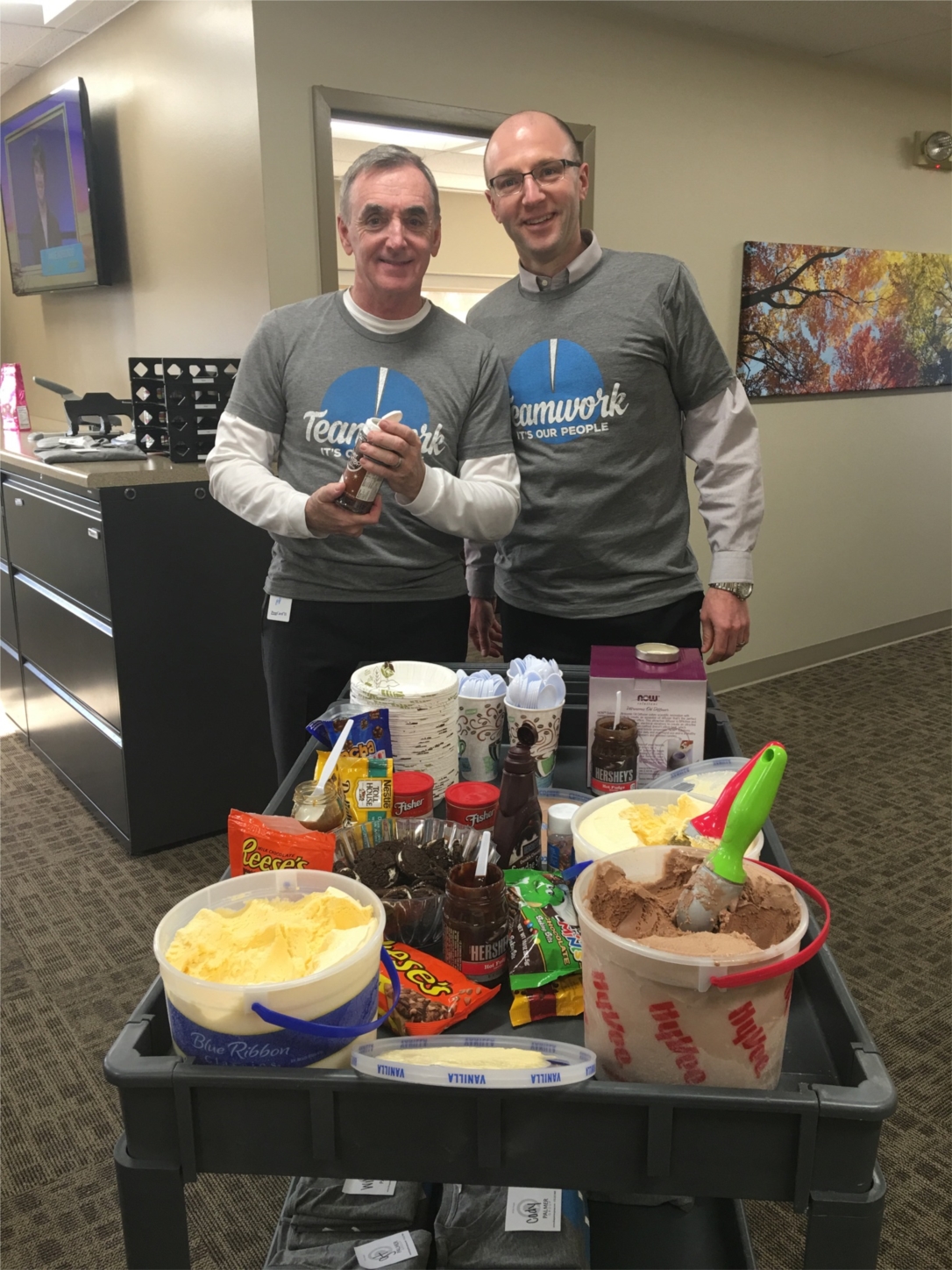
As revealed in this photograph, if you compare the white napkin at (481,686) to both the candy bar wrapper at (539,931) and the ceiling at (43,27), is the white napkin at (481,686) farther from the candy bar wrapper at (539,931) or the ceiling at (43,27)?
the ceiling at (43,27)

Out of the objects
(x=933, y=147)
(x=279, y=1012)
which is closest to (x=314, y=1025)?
(x=279, y=1012)

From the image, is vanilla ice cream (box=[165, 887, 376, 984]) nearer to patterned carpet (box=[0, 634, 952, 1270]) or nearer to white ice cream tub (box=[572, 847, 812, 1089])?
white ice cream tub (box=[572, 847, 812, 1089])

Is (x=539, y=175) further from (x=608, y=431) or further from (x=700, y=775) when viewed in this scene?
(x=700, y=775)

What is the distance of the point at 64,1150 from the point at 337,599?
45.7 inches

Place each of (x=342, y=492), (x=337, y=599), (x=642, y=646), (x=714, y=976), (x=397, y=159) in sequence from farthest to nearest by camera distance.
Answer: (x=337, y=599) → (x=397, y=159) → (x=342, y=492) → (x=642, y=646) → (x=714, y=976)

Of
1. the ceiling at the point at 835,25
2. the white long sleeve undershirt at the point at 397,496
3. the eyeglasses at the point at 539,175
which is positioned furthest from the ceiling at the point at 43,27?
the white long sleeve undershirt at the point at 397,496

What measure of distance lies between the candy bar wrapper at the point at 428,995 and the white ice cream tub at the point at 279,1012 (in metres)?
0.05

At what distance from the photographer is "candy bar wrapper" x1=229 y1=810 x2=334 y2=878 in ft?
3.13

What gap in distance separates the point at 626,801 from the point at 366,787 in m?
0.31

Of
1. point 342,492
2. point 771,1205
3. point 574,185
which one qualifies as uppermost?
point 574,185

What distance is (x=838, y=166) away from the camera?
4.18 metres

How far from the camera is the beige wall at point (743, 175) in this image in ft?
9.47

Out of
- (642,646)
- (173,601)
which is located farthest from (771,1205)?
(173,601)

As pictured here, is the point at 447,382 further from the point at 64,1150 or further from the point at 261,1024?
the point at 64,1150
